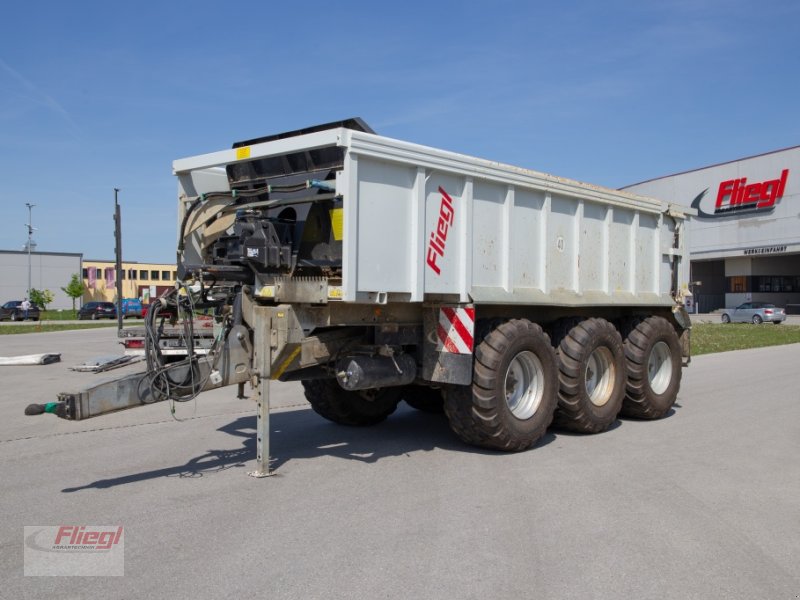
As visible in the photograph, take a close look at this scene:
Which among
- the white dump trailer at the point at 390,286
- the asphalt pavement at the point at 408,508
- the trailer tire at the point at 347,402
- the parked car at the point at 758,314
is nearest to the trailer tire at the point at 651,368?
the asphalt pavement at the point at 408,508

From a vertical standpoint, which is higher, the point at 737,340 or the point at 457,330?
the point at 457,330

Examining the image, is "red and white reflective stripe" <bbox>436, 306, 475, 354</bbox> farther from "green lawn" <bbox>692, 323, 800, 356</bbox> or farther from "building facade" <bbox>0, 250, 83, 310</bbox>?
"building facade" <bbox>0, 250, 83, 310</bbox>

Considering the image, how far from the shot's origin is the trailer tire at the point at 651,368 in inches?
358

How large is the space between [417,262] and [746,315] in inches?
1580

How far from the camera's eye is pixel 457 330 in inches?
273

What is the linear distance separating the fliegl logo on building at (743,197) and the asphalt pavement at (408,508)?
4451 cm

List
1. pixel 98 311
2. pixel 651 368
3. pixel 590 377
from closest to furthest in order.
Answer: pixel 590 377
pixel 651 368
pixel 98 311

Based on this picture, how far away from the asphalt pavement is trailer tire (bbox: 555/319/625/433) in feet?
0.92

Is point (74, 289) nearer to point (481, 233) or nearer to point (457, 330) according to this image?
point (481, 233)

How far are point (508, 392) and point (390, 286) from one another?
1987 millimetres

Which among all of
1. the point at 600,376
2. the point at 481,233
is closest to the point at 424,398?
the point at 600,376

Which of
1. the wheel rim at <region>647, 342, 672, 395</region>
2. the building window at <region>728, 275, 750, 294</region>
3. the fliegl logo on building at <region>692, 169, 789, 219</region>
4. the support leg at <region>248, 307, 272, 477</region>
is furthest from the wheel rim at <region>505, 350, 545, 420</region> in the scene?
the building window at <region>728, 275, 750, 294</region>

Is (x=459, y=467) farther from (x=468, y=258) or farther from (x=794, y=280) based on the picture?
(x=794, y=280)

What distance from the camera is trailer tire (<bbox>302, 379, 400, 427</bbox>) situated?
829 cm
